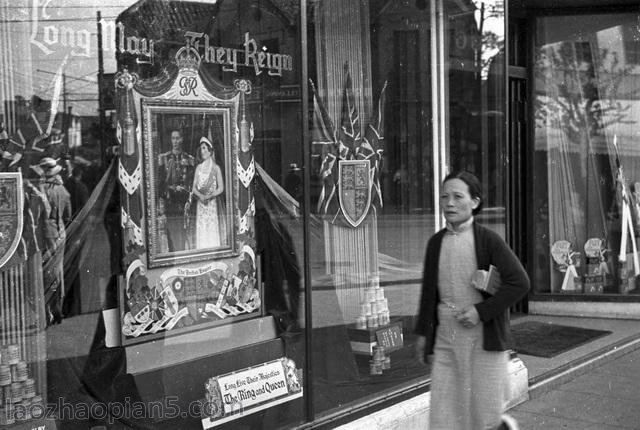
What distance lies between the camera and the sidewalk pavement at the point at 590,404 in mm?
5742

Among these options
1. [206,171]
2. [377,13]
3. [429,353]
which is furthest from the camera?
[377,13]

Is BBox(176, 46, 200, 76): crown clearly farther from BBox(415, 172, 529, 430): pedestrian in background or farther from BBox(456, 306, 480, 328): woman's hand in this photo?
BBox(456, 306, 480, 328): woman's hand

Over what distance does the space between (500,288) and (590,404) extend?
2967mm

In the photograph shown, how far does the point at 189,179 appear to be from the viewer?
4547mm

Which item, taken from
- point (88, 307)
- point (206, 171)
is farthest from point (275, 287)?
point (88, 307)

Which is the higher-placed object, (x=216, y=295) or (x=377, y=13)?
(x=377, y=13)

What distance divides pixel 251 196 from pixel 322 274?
789 millimetres

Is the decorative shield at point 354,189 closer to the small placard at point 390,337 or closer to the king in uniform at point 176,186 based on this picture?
the small placard at point 390,337

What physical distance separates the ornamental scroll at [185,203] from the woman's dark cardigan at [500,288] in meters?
1.38

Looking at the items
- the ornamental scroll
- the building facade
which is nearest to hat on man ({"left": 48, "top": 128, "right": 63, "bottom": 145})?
the building facade

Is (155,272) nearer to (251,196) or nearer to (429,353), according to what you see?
(251,196)

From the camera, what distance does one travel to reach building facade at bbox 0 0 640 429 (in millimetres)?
3871

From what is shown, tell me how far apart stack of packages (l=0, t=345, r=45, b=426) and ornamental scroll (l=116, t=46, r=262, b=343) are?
0.58 meters

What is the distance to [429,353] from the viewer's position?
3939 millimetres
